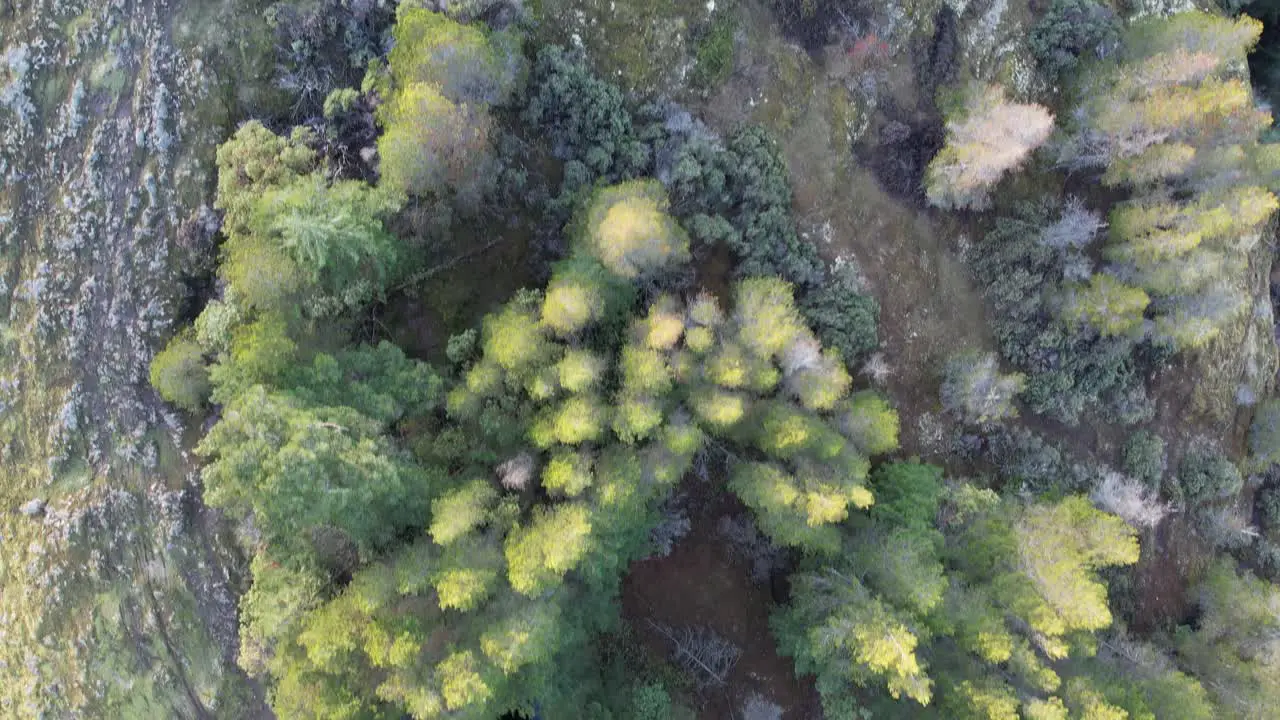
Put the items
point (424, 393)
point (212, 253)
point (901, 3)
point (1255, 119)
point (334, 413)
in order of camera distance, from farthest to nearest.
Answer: point (901, 3)
point (1255, 119)
point (212, 253)
point (424, 393)
point (334, 413)

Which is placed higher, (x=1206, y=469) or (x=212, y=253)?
(x=1206, y=469)

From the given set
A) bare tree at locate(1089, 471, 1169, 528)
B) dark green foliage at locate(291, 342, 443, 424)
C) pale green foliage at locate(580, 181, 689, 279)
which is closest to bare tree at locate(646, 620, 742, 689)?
dark green foliage at locate(291, 342, 443, 424)

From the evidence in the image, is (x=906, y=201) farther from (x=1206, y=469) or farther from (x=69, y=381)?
(x=69, y=381)

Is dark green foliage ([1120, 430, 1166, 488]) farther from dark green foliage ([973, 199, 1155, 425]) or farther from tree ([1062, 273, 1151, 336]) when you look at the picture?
tree ([1062, 273, 1151, 336])

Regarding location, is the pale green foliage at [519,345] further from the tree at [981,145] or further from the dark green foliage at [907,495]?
the tree at [981,145]

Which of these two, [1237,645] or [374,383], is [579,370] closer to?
[374,383]

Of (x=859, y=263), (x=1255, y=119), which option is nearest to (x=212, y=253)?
(x=859, y=263)

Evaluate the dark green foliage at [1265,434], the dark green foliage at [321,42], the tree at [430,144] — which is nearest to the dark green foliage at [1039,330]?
the dark green foliage at [1265,434]
